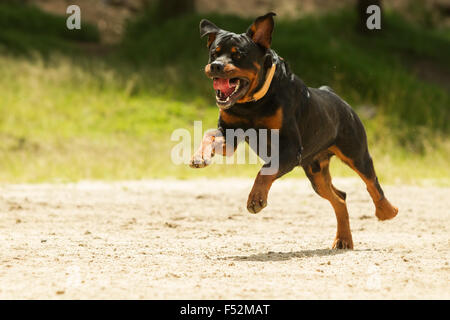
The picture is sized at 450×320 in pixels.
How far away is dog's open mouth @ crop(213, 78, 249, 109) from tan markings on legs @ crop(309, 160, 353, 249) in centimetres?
143

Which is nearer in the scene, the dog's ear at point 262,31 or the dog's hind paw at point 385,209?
the dog's ear at point 262,31

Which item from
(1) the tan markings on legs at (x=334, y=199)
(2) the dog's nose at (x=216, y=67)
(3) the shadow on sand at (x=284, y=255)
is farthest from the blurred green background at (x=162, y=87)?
(2) the dog's nose at (x=216, y=67)

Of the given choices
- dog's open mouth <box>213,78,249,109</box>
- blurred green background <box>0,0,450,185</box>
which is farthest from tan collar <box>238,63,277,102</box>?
blurred green background <box>0,0,450,185</box>

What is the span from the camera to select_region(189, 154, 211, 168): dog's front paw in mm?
5926

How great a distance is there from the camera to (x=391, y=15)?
74.9 ft

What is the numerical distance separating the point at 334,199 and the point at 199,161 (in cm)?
183

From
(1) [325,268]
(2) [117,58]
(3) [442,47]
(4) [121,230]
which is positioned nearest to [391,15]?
(3) [442,47]

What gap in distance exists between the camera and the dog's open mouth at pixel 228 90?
5.93 metres

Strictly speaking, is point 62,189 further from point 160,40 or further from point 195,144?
point 160,40

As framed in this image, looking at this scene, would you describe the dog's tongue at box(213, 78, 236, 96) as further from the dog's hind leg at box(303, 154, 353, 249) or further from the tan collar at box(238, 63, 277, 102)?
the dog's hind leg at box(303, 154, 353, 249)

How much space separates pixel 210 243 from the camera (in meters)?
7.29

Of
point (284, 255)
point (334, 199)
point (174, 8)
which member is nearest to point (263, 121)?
point (284, 255)

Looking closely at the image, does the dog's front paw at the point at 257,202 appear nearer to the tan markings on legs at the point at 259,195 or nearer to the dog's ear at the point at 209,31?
the tan markings on legs at the point at 259,195

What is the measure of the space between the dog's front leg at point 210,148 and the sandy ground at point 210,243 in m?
0.78
